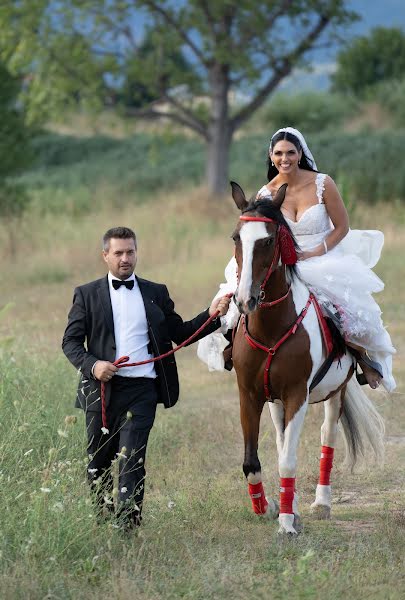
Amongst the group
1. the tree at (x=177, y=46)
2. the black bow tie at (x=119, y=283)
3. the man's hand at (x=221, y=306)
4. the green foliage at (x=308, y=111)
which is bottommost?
the man's hand at (x=221, y=306)

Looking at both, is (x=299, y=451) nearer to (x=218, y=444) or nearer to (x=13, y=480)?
(x=218, y=444)

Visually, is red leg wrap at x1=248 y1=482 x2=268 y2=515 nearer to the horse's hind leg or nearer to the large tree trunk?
the horse's hind leg

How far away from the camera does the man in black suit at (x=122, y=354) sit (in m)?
6.33

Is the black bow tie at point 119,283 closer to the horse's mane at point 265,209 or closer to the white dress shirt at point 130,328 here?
the white dress shirt at point 130,328

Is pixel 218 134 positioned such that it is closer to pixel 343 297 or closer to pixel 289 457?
pixel 343 297

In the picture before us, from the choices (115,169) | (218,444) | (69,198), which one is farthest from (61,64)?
(218,444)

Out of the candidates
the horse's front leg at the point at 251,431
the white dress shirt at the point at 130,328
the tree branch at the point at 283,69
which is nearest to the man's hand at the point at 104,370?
the white dress shirt at the point at 130,328

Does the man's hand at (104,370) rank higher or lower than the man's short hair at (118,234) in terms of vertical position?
lower

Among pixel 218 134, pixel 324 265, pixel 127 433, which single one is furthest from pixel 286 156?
pixel 218 134

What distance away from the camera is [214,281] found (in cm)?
1858

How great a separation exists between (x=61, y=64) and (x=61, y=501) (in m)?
23.8

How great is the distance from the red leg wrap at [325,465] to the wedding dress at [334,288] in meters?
0.61

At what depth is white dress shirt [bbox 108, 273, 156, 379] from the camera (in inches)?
252

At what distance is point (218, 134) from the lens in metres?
30.2
